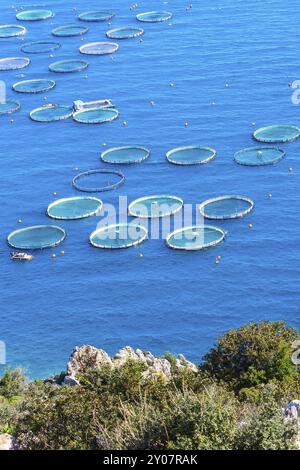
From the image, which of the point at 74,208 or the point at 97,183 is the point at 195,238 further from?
the point at 97,183

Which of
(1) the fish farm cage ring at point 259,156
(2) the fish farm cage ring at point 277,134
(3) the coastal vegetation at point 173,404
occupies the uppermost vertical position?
(2) the fish farm cage ring at point 277,134

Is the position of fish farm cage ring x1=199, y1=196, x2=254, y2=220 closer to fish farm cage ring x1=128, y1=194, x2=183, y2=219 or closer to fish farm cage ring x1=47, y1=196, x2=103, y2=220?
fish farm cage ring x1=128, y1=194, x2=183, y2=219

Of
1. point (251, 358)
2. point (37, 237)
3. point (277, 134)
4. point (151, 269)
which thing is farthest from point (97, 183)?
point (251, 358)

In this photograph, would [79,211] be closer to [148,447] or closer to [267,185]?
[267,185]

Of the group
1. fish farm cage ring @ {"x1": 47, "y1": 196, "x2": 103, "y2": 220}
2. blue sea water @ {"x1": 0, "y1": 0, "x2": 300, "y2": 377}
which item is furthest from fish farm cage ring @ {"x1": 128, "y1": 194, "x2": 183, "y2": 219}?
fish farm cage ring @ {"x1": 47, "y1": 196, "x2": 103, "y2": 220}

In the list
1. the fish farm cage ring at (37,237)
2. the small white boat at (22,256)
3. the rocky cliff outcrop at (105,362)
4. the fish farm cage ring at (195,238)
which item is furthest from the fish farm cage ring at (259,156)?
the rocky cliff outcrop at (105,362)

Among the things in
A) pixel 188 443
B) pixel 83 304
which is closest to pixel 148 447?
pixel 188 443

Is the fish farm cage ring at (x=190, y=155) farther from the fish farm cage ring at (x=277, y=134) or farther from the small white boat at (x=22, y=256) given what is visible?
the small white boat at (x=22, y=256)
